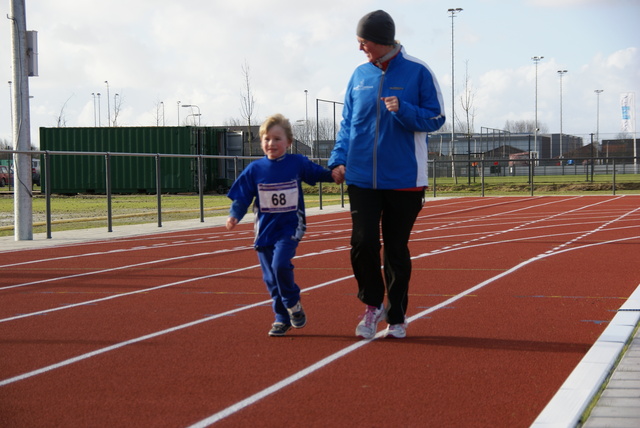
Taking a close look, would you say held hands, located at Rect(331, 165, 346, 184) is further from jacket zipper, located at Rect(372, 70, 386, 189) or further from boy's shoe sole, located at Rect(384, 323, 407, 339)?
boy's shoe sole, located at Rect(384, 323, 407, 339)

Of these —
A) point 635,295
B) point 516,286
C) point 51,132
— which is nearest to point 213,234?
point 516,286

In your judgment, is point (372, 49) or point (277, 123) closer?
point (372, 49)

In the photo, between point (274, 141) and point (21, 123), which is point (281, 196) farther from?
point (21, 123)

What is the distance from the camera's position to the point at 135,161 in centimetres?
3619

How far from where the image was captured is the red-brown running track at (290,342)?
372 cm

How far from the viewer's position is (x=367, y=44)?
5.14 m

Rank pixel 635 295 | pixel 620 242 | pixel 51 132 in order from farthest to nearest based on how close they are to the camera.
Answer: pixel 51 132
pixel 620 242
pixel 635 295

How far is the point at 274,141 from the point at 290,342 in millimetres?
1254

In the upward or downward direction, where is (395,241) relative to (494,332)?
upward

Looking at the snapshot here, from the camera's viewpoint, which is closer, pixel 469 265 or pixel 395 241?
pixel 395 241

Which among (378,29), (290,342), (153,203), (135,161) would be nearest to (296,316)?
(290,342)

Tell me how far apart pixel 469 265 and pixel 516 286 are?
1.74m

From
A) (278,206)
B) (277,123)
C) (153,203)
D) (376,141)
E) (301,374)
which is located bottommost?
(153,203)

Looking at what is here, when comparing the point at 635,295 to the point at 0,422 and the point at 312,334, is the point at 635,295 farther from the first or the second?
the point at 0,422
